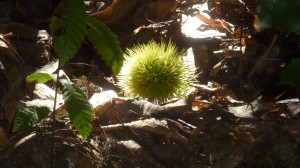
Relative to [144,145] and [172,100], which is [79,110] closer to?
[144,145]

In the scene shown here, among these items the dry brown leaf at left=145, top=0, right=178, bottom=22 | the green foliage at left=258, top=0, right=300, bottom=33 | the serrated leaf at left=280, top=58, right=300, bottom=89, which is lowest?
the serrated leaf at left=280, top=58, right=300, bottom=89

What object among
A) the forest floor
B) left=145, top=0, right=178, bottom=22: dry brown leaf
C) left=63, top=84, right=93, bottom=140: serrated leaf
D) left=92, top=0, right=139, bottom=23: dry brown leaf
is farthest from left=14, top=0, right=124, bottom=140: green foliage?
left=145, top=0, right=178, bottom=22: dry brown leaf

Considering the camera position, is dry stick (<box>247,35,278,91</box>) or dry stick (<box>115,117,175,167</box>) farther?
dry stick (<box>247,35,278,91</box>)

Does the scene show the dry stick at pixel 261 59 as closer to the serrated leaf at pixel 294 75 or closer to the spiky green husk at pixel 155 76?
the spiky green husk at pixel 155 76

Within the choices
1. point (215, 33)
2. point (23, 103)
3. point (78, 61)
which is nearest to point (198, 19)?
point (215, 33)

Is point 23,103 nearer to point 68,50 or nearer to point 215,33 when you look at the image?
point 68,50

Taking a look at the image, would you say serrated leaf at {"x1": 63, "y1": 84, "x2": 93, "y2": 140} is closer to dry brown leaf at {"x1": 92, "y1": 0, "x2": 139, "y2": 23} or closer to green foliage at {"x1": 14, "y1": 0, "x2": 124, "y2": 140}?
green foliage at {"x1": 14, "y1": 0, "x2": 124, "y2": 140}

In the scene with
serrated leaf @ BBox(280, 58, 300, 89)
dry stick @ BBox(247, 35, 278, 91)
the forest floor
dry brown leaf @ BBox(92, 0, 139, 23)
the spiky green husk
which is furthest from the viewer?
dry brown leaf @ BBox(92, 0, 139, 23)
